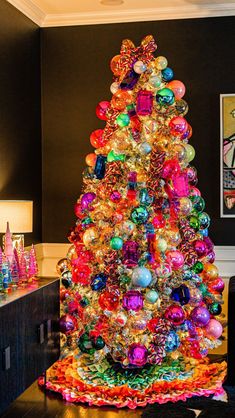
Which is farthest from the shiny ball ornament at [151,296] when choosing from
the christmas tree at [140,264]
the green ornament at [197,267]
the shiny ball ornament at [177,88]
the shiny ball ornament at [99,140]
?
the shiny ball ornament at [177,88]

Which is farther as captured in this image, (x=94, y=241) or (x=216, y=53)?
(x=216, y=53)

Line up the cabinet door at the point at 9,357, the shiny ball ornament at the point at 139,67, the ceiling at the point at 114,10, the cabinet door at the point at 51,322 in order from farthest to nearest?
the ceiling at the point at 114,10
the shiny ball ornament at the point at 139,67
the cabinet door at the point at 51,322
the cabinet door at the point at 9,357

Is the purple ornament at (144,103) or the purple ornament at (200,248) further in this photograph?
the purple ornament at (200,248)

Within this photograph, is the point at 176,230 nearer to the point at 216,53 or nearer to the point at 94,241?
the point at 94,241

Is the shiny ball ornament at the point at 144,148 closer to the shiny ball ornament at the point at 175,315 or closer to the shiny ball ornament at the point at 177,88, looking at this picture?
the shiny ball ornament at the point at 177,88

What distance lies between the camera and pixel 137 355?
156 inches

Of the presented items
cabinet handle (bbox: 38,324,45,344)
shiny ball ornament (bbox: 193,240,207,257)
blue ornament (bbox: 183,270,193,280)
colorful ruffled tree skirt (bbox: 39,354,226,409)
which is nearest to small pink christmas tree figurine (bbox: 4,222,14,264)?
cabinet handle (bbox: 38,324,45,344)

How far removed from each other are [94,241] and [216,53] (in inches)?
83.9

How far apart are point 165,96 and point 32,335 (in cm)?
193

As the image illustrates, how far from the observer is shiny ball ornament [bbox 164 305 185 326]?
405cm

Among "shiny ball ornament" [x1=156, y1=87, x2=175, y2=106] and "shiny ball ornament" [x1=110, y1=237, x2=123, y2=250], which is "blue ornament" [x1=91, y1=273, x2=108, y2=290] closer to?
"shiny ball ornament" [x1=110, y1=237, x2=123, y2=250]

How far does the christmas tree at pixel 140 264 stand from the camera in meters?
4.01

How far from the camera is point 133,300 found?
3926 millimetres

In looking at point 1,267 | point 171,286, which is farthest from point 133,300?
point 1,267
